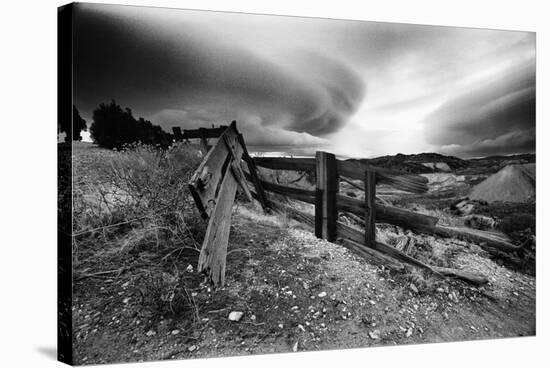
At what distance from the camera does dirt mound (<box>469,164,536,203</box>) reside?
3908 mm

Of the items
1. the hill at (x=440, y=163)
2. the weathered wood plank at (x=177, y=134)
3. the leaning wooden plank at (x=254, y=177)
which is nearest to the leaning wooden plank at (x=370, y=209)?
the hill at (x=440, y=163)

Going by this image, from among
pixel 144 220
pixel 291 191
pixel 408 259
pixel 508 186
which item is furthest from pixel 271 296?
pixel 508 186

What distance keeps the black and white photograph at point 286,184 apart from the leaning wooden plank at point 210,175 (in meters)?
0.01

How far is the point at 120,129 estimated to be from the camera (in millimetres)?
3119

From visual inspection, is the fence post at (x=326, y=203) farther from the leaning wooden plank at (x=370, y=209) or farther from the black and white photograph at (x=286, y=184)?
the leaning wooden plank at (x=370, y=209)

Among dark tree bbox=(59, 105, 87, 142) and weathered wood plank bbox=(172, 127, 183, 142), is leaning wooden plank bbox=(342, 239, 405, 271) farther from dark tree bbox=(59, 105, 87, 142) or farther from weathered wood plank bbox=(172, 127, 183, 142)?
dark tree bbox=(59, 105, 87, 142)

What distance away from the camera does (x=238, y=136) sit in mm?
3336

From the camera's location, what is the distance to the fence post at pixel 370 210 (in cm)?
367

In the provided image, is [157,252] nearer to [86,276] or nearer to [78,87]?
[86,276]

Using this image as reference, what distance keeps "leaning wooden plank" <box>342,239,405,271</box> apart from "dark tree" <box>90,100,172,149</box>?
1.65 m

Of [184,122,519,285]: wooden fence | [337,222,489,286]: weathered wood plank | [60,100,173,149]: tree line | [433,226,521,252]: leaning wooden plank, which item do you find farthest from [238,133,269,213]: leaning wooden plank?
[433,226,521,252]: leaning wooden plank

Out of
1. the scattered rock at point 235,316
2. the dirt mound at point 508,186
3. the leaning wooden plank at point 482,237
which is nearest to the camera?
the scattered rock at point 235,316

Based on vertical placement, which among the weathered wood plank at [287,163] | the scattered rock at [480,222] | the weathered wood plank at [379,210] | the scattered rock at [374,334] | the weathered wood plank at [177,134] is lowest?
the scattered rock at [374,334]

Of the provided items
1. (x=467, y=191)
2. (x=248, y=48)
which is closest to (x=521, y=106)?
(x=467, y=191)
